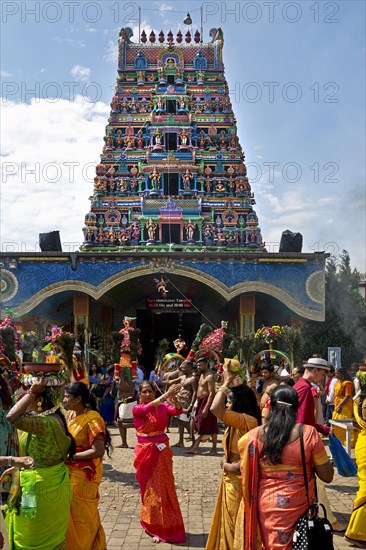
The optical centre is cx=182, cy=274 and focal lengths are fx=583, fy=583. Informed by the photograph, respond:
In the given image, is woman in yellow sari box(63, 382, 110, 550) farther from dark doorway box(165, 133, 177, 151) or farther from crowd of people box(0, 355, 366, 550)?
dark doorway box(165, 133, 177, 151)

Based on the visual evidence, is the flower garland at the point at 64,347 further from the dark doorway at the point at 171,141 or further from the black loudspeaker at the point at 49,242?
the dark doorway at the point at 171,141

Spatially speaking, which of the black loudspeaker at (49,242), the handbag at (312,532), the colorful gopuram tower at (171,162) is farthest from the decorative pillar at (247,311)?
the handbag at (312,532)

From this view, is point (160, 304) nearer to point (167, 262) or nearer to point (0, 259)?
point (167, 262)

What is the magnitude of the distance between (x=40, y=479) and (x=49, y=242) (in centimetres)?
2142

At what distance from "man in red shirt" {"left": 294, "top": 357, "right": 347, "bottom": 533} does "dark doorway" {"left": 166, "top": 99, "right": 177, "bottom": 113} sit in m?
25.2

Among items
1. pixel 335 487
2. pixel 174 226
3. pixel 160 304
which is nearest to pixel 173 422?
pixel 335 487

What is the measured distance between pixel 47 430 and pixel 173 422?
10811 millimetres

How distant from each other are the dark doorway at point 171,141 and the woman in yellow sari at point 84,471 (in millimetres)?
24603

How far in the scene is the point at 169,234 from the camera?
26.1 m

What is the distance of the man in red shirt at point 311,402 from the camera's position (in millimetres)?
5141

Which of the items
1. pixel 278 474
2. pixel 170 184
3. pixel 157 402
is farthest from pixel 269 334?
pixel 278 474

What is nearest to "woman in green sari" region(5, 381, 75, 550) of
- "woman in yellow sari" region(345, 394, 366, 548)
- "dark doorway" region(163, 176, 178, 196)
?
"woman in yellow sari" region(345, 394, 366, 548)

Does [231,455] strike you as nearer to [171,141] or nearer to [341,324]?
[341,324]

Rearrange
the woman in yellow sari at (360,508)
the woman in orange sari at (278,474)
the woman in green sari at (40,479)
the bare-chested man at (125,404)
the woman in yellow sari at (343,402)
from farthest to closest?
the bare-chested man at (125,404) < the woman in yellow sari at (343,402) < the woman in yellow sari at (360,508) < the woman in green sari at (40,479) < the woman in orange sari at (278,474)
